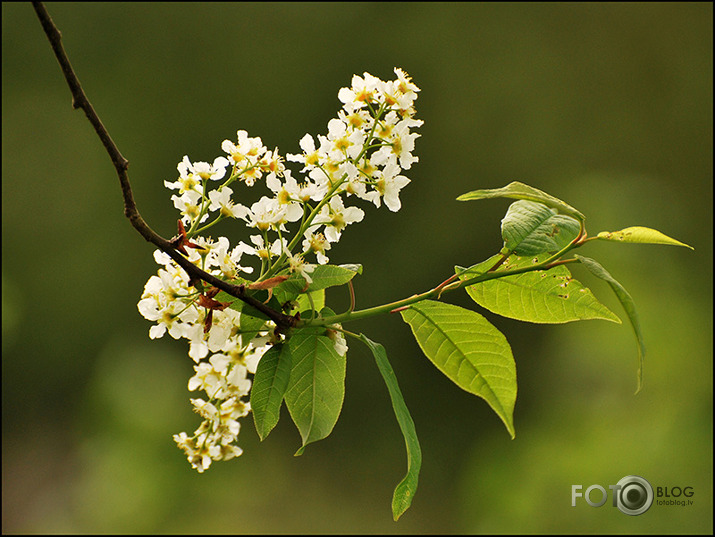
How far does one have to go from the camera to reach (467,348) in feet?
0.94

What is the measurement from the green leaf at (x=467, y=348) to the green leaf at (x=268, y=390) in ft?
0.21

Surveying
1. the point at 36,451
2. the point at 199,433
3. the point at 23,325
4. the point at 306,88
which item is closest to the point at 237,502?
the point at 36,451

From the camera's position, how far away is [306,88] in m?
2.32

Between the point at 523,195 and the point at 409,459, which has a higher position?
the point at 523,195

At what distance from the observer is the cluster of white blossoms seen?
0.27 metres

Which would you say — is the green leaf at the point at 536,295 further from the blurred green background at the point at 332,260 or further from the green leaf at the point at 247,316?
the blurred green background at the point at 332,260

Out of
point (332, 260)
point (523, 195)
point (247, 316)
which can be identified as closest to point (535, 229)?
point (523, 195)

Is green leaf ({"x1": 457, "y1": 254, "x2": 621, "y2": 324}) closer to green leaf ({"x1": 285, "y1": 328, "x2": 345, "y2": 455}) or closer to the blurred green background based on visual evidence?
green leaf ({"x1": 285, "y1": 328, "x2": 345, "y2": 455})

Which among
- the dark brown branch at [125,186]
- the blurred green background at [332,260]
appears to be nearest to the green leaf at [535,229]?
the dark brown branch at [125,186]

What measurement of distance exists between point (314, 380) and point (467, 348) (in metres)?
0.07

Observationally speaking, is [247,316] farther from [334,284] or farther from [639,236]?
[639,236]

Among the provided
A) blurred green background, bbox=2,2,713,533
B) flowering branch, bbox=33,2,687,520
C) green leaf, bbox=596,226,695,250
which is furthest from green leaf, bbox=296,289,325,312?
blurred green background, bbox=2,2,713,533

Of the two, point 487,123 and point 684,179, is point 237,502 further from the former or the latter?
point 684,179

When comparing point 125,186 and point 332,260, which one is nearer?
point 125,186
